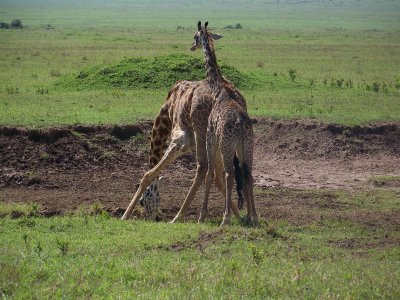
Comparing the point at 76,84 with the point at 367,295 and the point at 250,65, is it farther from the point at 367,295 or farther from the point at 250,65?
the point at 367,295

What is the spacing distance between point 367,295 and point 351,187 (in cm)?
705

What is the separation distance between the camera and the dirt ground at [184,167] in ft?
39.4

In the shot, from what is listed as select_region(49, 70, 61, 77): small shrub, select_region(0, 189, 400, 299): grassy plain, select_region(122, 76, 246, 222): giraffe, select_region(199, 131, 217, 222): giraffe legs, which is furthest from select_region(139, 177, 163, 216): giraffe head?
select_region(49, 70, 61, 77): small shrub

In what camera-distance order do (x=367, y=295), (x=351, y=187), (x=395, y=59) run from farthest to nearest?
(x=395, y=59)
(x=351, y=187)
(x=367, y=295)

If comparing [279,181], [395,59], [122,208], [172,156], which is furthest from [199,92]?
[395,59]

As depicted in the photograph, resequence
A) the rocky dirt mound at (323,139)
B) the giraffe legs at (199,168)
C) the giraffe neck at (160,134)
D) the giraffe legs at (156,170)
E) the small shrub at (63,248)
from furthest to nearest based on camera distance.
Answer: the rocky dirt mound at (323,139), the giraffe neck at (160,134), the giraffe legs at (156,170), the giraffe legs at (199,168), the small shrub at (63,248)

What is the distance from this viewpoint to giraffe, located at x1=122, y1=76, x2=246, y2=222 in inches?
433

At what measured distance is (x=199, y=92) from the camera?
36.6ft

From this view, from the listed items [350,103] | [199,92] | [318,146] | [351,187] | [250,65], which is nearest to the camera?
[199,92]

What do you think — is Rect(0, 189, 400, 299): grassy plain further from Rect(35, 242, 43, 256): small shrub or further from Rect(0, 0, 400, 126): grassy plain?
Rect(0, 0, 400, 126): grassy plain

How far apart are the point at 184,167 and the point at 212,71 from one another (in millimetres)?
3770

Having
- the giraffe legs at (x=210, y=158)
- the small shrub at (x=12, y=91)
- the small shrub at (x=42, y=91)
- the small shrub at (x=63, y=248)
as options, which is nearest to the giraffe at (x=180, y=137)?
the giraffe legs at (x=210, y=158)

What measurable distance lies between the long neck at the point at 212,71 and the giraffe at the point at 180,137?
0.47 feet

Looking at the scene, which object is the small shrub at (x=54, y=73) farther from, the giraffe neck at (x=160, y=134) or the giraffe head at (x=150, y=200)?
the giraffe head at (x=150, y=200)
